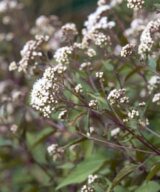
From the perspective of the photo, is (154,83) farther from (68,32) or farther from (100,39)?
(68,32)

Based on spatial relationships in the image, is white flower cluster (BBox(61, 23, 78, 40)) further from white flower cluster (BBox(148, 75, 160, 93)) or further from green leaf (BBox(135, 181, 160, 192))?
green leaf (BBox(135, 181, 160, 192))

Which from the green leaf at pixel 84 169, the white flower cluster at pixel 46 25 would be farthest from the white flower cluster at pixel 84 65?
the white flower cluster at pixel 46 25

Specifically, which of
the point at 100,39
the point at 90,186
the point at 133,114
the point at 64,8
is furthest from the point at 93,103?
the point at 64,8

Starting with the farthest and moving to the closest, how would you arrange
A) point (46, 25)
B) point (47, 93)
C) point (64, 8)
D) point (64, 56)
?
point (64, 8) < point (46, 25) < point (64, 56) < point (47, 93)

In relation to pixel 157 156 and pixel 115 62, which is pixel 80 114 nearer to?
pixel 157 156

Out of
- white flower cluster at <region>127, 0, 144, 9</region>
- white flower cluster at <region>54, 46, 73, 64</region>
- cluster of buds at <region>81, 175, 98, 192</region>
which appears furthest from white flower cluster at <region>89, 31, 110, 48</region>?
cluster of buds at <region>81, 175, 98, 192</region>

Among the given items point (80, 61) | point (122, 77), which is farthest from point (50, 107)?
point (122, 77)
